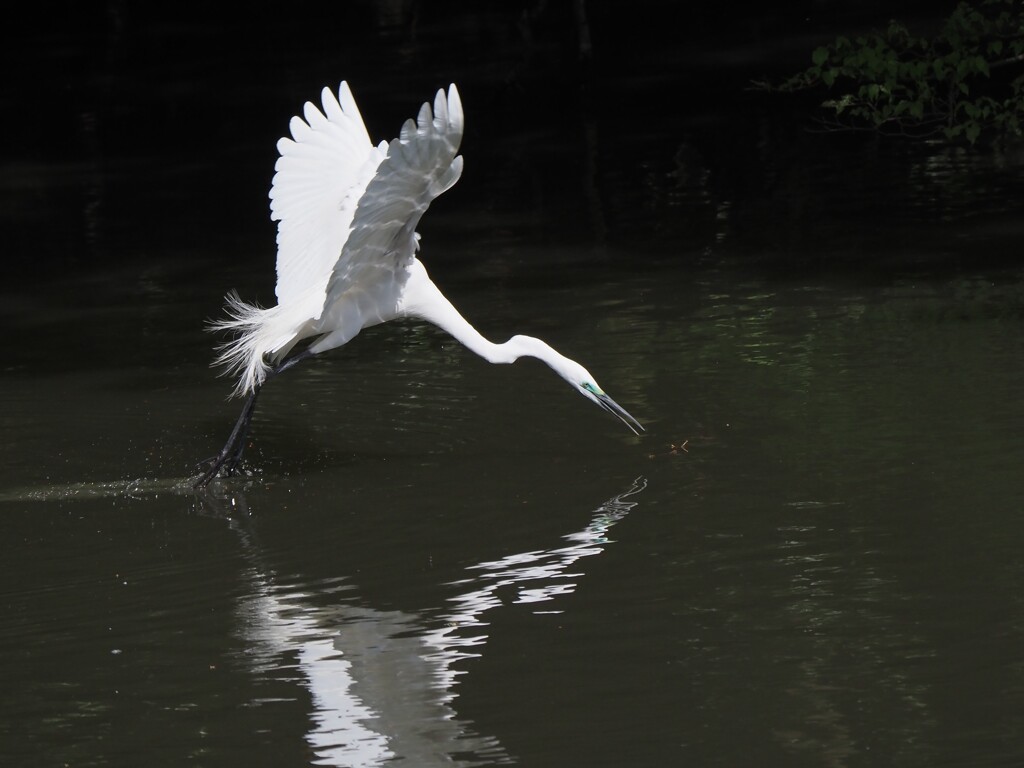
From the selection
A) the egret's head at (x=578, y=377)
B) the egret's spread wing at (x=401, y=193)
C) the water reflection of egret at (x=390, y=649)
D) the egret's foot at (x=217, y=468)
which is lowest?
the water reflection of egret at (x=390, y=649)

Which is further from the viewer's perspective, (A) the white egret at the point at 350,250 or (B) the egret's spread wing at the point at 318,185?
(B) the egret's spread wing at the point at 318,185

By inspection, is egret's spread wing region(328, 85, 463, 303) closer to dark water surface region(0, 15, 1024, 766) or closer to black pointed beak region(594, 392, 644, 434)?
dark water surface region(0, 15, 1024, 766)

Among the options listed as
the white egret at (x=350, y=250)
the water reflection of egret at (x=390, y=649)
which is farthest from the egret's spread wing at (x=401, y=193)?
the water reflection of egret at (x=390, y=649)

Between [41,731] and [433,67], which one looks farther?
[433,67]

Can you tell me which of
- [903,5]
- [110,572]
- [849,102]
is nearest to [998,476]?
[110,572]

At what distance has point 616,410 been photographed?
7.68 m

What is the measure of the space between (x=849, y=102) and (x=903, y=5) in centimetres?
1426

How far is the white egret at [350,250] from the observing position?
22.6 ft

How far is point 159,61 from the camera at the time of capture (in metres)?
26.7

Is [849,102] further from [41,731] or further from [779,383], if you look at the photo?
[41,731]

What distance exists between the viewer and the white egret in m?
6.90

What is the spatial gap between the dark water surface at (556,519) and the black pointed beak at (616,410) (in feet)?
0.38

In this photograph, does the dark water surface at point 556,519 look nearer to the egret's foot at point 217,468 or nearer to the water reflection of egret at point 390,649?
the water reflection of egret at point 390,649

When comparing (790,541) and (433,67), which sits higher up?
(433,67)
